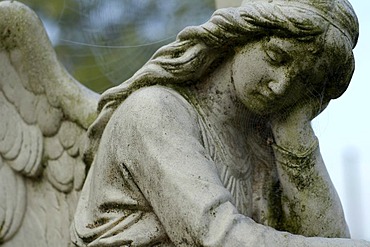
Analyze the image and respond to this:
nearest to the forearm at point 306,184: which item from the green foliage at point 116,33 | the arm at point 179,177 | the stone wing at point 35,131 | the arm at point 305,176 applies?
the arm at point 305,176

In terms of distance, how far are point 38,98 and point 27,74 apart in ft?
0.28

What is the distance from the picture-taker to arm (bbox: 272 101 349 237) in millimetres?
2604

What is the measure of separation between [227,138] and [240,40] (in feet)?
0.91

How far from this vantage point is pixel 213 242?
7.25 ft

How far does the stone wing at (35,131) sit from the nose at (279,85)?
2.56 feet

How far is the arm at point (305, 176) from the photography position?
2.60 m

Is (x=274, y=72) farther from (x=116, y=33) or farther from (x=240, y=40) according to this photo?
(x=116, y=33)

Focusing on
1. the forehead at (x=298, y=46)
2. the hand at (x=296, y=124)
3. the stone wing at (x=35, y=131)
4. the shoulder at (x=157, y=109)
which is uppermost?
the stone wing at (x=35, y=131)

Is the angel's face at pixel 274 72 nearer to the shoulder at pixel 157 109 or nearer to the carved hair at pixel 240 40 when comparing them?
the carved hair at pixel 240 40

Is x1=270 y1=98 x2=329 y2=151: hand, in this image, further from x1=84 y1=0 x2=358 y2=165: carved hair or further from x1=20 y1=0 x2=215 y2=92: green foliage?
x1=20 y1=0 x2=215 y2=92: green foliage

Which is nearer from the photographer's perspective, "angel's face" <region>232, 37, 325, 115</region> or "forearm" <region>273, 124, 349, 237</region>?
"angel's face" <region>232, 37, 325, 115</region>

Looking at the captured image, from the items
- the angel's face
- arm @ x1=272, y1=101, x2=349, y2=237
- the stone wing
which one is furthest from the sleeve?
the stone wing

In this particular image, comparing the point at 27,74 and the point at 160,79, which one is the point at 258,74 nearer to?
the point at 160,79

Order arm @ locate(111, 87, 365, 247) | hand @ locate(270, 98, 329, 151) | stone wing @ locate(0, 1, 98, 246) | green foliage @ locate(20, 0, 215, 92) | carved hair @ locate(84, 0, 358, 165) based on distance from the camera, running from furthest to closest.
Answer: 1. green foliage @ locate(20, 0, 215, 92)
2. stone wing @ locate(0, 1, 98, 246)
3. hand @ locate(270, 98, 329, 151)
4. carved hair @ locate(84, 0, 358, 165)
5. arm @ locate(111, 87, 365, 247)
